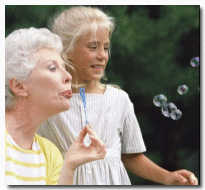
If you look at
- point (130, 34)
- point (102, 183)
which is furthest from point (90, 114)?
point (130, 34)

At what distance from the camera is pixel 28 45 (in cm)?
154

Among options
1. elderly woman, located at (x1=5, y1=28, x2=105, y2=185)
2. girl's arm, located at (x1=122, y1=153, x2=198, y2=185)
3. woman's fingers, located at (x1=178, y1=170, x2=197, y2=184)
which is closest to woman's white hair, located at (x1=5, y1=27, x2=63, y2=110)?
elderly woman, located at (x1=5, y1=28, x2=105, y2=185)

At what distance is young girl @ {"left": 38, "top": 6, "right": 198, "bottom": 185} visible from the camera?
66.5 inches

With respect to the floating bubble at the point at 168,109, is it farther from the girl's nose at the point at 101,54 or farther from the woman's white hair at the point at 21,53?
the woman's white hair at the point at 21,53

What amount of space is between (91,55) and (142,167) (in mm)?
457

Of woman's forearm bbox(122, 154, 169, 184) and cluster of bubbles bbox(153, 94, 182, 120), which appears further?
cluster of bubbles bbox(153, 94, 182, 120)

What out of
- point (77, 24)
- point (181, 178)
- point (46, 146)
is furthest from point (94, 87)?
point (181, 178)

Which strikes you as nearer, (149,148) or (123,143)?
(123,143)

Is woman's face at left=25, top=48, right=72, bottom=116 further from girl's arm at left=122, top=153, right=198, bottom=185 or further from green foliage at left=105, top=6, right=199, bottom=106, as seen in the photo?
green foliage at left=105, top=6, right=199, bottom=106

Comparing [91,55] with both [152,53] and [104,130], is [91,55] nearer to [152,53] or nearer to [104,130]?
[104,130]

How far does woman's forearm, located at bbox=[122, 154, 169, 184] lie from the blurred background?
671 mm

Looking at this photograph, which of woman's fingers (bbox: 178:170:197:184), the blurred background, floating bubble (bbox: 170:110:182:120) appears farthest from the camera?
the blurred background
